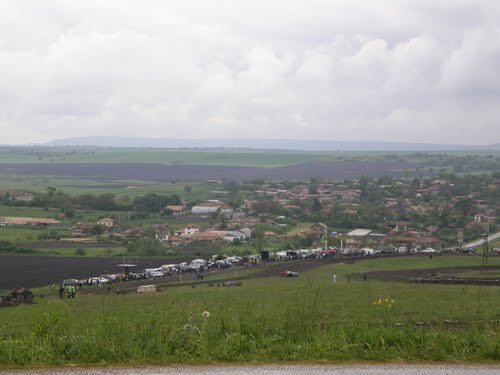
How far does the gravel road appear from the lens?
31.1 ft

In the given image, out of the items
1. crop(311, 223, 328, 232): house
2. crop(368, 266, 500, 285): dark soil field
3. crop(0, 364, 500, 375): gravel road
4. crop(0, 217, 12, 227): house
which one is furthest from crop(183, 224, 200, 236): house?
crop(0, 364, 500, 375): gravel road

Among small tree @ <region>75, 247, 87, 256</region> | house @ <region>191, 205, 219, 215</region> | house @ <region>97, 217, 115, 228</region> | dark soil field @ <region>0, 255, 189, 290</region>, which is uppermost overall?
dark soil field @ <region>0, 255, 189, 290</region>

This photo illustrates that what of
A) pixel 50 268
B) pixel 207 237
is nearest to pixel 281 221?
pixel 207 237

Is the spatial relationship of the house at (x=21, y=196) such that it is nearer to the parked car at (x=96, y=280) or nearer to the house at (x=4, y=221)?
the house at (x=4, y=221)

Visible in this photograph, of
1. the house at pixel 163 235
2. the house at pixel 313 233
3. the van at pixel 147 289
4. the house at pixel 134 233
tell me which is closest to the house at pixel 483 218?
the house at pixel 313 233

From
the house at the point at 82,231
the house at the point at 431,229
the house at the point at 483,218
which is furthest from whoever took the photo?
the house at the point at 483,218

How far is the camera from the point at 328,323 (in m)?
11.7

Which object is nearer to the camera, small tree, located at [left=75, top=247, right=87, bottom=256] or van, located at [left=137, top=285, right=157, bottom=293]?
van, located at [left=137, top=285, right=157, bottom=293]

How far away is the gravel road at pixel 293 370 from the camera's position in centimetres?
948

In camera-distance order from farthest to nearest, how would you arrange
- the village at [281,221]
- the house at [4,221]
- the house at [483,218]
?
the house at [483,218]
the house at [4,221]
the village at [281,221]

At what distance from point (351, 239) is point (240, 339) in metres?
62.9

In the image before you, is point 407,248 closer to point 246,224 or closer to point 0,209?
point 246,224

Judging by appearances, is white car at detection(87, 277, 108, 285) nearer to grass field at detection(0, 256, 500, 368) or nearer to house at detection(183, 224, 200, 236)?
grass field at detection(0, 256, 500, 368)

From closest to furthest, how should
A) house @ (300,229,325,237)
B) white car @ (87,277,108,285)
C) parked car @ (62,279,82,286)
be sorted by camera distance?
parked car @ (62,279,82,286), white car @ (87,277,108,285), house @ (300,229,325,237)
